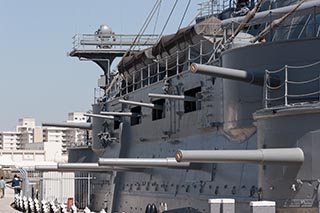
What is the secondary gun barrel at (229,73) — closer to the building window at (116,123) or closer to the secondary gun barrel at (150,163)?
the secondary gun barrel at (150,163)

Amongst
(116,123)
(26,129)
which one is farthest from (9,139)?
(116,123)

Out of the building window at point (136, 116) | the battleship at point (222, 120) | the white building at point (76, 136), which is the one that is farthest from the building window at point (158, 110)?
the white building at point (76, 136)

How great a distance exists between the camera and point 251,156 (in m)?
11.0

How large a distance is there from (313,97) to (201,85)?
15.1ft

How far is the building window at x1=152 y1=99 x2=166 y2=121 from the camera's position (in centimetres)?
1972

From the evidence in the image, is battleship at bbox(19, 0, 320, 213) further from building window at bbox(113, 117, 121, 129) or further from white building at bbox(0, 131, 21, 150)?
white building at bbox(0, 131, 21, 150)

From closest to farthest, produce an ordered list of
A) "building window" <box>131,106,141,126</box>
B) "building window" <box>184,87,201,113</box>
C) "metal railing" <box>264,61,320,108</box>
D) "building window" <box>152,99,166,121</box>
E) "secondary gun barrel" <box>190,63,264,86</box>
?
"secondary gun barrel" <box>190,63,264,86</box>
"metal railing" <box>264,61,320,108</box>
"building window" <box>184,87,201,113</box>
"building window" <box>152,99,166,121</box>
"building window" <box>131,106,141,126</box>

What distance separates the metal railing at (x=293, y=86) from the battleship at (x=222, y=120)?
17 millimetres

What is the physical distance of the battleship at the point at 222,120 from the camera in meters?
11.1

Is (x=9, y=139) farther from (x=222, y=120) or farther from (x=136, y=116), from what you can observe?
(x=222, y=120)

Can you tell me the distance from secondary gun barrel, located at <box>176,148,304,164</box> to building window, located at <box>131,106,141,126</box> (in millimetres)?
10865

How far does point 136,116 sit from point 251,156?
1131cm

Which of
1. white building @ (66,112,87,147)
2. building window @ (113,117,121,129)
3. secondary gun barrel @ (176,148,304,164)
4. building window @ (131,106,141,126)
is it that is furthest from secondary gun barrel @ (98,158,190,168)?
white building @ (66,112,87,147)

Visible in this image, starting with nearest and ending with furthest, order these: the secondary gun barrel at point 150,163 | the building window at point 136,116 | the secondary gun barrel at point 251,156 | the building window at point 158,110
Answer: the secondary gun barrel at point 251,156
the secondary gun barrel at point 150,163
the building window at point 158,110
the building window at point 136,116
